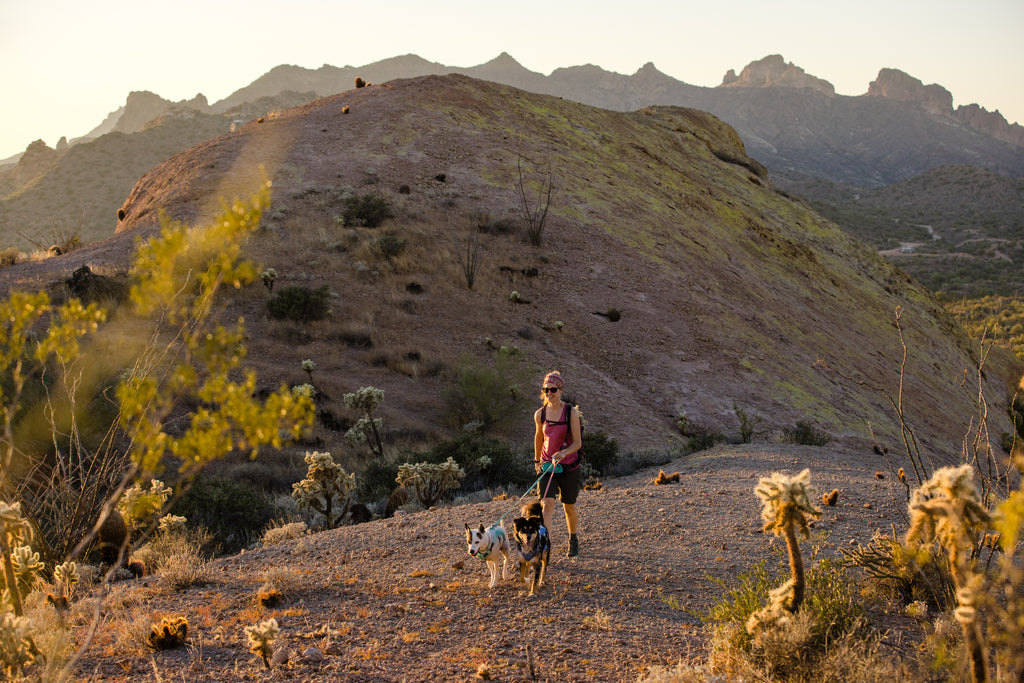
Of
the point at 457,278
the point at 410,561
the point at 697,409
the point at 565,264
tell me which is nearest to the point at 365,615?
the point at 410,561

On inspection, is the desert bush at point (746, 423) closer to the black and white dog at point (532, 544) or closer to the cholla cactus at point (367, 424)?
the cholla cactus at point (367, 424)

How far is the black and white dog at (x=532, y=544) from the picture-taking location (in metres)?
4.88

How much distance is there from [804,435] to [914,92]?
7634 inches

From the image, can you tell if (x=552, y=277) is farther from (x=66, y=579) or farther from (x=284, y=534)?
(x=66, y=579)

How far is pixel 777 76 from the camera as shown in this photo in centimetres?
18725

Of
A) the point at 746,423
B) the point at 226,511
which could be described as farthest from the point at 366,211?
the point at 226,511

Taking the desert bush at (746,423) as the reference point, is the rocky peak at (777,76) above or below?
above

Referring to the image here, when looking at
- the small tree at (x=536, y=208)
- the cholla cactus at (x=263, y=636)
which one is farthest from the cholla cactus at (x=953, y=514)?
the small tree at (x=536, y=208)

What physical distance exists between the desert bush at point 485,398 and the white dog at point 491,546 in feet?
20.8

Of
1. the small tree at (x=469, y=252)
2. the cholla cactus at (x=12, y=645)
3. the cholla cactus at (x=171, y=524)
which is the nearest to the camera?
the cholla cactus at (x=12, y=645)

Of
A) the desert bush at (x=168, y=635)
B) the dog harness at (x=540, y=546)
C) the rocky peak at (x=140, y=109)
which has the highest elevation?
the rocky peak at (x=140, y=109)

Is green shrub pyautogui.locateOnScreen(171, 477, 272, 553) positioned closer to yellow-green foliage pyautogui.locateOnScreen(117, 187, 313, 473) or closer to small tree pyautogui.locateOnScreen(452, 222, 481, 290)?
yellow-green foliage pyautogui.locateOnScreen(117, 187, 313, 473)

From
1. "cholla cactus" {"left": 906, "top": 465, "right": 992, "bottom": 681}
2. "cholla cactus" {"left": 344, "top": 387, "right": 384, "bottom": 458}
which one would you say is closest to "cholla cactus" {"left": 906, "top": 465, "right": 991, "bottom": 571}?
"cholla cactus" {"left": 906, "top": 465, "right": 992, "bottom": 681}

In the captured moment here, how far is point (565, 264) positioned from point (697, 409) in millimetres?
5924
